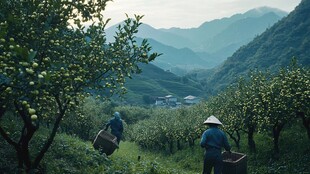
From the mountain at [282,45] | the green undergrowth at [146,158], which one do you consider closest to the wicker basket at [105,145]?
the green undergrowth at [146,158]

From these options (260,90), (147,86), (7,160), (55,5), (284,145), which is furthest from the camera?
(147,86)

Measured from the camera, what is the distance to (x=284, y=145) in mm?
25234

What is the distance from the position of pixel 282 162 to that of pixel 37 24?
19.4m

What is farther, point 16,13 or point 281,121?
point 281,121

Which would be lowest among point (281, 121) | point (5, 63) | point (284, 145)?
point (284, 145)

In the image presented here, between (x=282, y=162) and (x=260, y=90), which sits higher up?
(x=260, y=90)

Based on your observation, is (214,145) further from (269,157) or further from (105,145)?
(269,157)

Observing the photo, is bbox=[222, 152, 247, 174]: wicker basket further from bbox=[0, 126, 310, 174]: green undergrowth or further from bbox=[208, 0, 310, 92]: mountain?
bbox=[208, 0, 310, 92]: mountain

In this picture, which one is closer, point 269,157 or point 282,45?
point 269,157

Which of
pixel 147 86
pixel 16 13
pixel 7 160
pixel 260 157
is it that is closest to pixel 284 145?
pixel 260 157

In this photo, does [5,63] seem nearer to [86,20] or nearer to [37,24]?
[37,24]

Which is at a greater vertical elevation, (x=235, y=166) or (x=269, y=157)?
(x=235, y=166)

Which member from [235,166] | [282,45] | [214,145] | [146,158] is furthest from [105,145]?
[282,45]

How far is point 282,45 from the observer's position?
14388 cm
